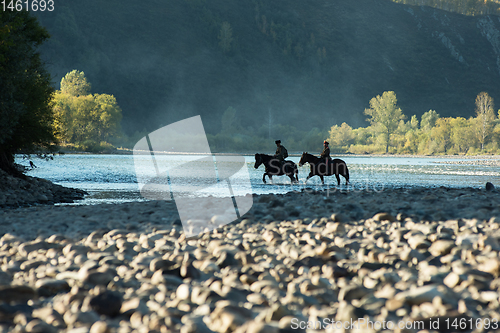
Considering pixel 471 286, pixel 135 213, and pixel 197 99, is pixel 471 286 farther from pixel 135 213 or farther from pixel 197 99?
pixel 197 99

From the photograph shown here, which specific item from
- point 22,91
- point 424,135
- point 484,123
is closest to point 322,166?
point 22,91

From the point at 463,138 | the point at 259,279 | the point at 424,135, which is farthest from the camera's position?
the point at 424,135

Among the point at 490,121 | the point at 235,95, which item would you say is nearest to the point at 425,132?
the point at 490,121

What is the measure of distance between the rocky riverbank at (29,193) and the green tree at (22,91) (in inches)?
55.1

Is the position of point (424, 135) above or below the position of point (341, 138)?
below

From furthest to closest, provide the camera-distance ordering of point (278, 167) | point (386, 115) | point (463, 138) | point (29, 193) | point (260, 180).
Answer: point (386, 115) < point (463, 138) < point (260, 180) < point (278, 167) < point (29, 193)

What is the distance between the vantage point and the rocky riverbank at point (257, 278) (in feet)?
12.0

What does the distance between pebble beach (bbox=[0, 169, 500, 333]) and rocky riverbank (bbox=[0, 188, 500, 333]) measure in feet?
0.05

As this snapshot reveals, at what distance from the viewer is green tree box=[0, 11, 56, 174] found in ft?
51.9

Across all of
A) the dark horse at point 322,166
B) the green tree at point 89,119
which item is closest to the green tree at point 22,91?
the dark horse at point 322,166

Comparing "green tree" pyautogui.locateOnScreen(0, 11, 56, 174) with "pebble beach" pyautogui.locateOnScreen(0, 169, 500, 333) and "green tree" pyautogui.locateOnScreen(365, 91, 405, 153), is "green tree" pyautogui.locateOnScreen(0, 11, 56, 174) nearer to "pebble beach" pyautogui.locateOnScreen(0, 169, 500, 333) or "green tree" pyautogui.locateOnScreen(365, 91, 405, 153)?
"pebble beach" pyautogui.locateOnScreen(0, 169, 500, 333)

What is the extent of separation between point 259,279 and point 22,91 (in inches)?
631

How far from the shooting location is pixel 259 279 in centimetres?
470

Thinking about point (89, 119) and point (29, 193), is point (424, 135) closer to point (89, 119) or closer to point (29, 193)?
point (89, 119)
